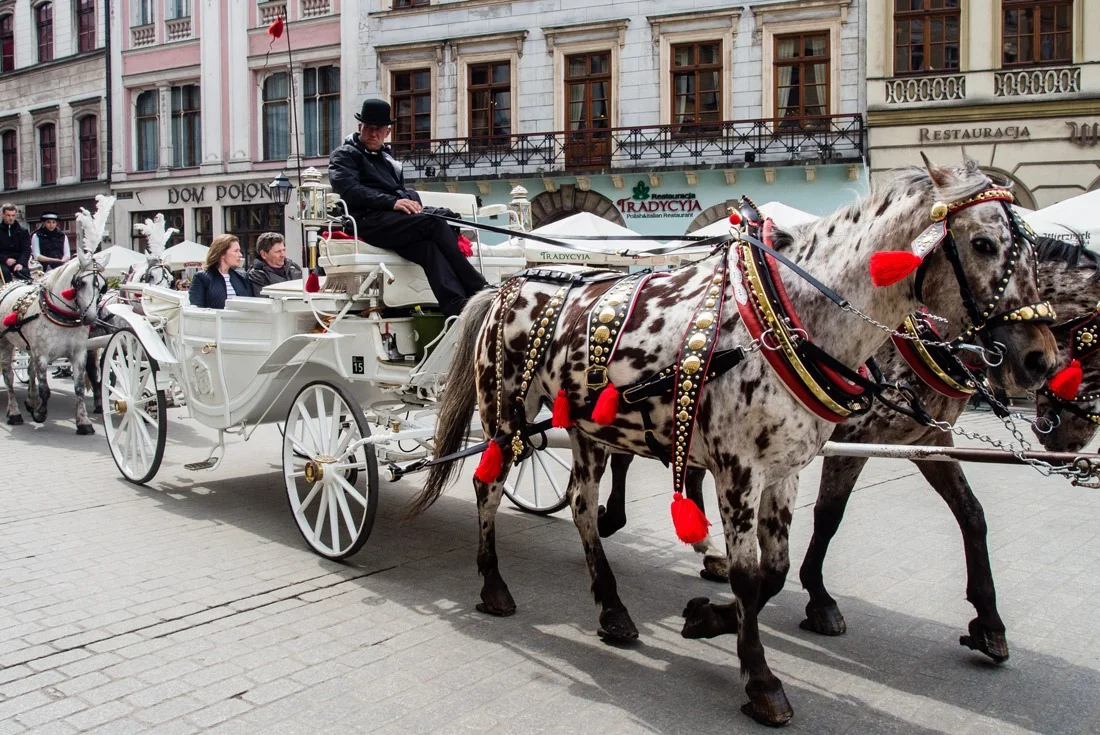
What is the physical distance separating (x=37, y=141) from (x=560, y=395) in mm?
31249

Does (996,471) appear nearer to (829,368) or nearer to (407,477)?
(407,477)

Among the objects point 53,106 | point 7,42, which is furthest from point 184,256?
point 7,42

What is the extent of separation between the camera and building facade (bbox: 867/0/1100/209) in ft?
59.6

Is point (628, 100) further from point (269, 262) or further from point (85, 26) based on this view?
point (85, 26)

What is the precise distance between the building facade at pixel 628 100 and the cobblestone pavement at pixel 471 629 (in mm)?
14183

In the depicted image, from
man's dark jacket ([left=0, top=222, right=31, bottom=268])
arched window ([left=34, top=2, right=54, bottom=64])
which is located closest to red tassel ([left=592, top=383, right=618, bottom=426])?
man's dark jacket ([left=0, top=222, right=31, bottom=268])

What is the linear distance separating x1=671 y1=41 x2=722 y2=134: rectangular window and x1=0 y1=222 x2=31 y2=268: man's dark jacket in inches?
502

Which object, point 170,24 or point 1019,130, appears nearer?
point 1019,130

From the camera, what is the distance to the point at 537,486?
21.7 ft

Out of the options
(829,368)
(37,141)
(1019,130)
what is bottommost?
(829,368)

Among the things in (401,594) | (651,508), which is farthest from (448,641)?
(651,508)

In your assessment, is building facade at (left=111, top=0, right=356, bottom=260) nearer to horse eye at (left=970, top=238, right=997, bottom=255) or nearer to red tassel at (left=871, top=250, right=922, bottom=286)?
red tassel at (left=871, top=250, right=922, bottom=286)

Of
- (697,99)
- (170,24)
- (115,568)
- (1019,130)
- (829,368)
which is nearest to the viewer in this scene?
(829,368)

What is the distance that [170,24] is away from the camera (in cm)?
2683
